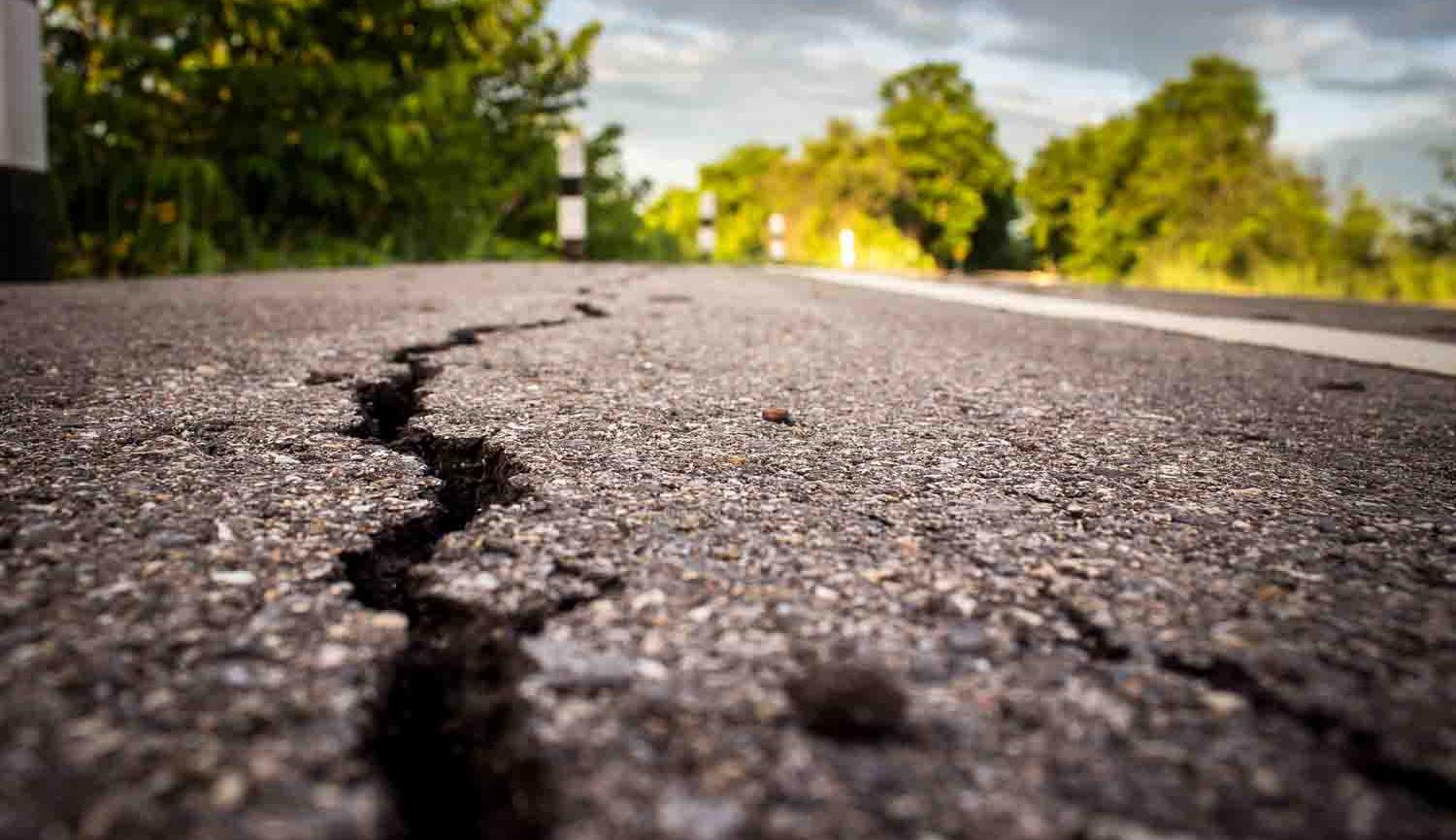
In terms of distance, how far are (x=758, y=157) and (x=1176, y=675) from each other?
56.2 metres

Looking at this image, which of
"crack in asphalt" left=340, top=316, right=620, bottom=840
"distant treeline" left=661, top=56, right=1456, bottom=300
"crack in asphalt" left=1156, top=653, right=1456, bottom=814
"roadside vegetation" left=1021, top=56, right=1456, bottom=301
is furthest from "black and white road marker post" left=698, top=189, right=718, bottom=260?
"crack in asphalt" left=1156, top=653, right=1456, bottom=814

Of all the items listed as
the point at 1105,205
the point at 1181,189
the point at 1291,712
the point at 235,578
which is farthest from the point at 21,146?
the point at 1105,205

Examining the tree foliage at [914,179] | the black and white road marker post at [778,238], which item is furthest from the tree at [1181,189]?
the black and white road marker post at [778,238]

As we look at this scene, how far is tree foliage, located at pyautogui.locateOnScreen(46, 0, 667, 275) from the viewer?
513 cm

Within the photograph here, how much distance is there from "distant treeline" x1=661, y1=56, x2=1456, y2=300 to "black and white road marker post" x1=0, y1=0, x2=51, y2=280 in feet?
21.6

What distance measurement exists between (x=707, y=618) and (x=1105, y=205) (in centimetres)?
3645

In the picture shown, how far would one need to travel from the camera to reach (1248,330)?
11.7ft

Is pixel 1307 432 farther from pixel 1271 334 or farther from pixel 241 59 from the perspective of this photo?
pixel 241 59

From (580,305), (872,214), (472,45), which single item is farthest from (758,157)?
(580,305)

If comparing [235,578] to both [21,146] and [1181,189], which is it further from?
[1181,189]

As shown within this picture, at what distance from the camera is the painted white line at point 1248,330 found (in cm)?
292

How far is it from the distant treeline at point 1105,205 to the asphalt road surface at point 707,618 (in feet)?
24.8

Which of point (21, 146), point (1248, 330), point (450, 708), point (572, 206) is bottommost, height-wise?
point (450, 708)

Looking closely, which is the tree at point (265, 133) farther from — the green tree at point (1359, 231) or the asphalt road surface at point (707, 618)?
the green tree at point (1359, 231)
